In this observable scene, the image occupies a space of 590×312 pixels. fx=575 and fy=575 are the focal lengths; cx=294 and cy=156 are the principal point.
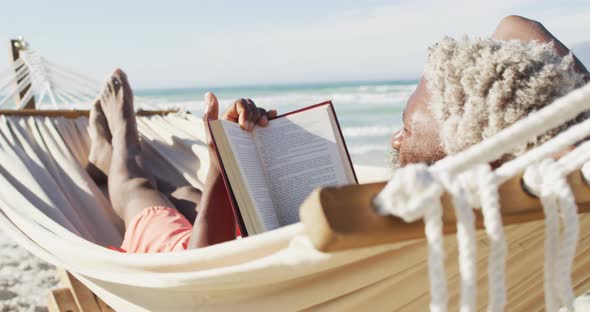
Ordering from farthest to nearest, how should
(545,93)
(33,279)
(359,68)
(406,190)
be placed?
(359,68) < (33,279) < (545,93) < (406,190)

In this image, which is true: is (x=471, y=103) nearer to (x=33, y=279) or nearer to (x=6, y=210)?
(x=6, y=210)

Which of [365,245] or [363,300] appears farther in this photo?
[363,300]

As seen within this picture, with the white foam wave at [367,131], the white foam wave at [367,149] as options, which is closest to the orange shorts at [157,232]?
the white foam wave at [367,149]

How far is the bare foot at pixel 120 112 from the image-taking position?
229 centimetres

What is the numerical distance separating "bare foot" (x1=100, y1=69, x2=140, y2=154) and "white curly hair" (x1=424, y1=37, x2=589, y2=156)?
1540 mm

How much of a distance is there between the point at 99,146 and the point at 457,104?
5.65 ft

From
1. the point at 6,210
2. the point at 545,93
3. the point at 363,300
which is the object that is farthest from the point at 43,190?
the point at 545,93

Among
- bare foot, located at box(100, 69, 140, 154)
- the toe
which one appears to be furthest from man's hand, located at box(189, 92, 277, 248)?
the toe

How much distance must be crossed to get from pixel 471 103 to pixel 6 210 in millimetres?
1236

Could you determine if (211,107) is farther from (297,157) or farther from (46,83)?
(46,83)

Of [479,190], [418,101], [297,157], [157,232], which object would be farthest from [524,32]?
[157,232]

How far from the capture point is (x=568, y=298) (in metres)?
0.58

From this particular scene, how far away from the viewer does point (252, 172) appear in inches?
45.1

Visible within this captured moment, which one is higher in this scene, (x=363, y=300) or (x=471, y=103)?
(x=471, y=103)
